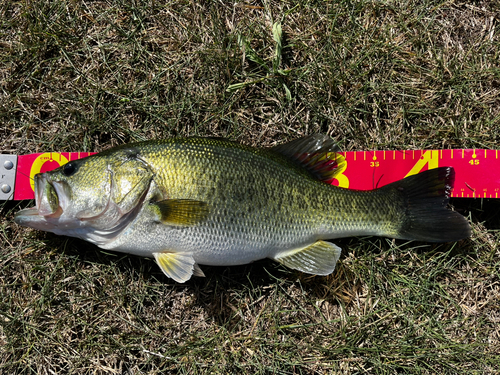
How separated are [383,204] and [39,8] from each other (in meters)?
3.46

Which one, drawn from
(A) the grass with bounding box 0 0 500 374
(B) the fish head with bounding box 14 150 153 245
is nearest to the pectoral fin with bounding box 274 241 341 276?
(A) the grass with bounding box 0 0 500 374

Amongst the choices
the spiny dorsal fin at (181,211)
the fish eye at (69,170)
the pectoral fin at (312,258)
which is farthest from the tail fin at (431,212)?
the fish eye at (69,170)

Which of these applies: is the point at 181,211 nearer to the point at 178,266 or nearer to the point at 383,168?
the point at 178,266

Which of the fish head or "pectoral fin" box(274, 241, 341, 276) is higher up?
the fish head

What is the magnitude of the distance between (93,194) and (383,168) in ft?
7.71

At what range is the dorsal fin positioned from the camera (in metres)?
2.97

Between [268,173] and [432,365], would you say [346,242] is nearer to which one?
[268,173]

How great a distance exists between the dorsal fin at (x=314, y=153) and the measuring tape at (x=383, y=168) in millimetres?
125

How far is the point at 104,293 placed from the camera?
304cm

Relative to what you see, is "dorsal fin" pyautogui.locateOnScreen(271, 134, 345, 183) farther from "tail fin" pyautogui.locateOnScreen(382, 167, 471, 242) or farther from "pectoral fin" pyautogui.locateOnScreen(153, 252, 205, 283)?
"pectoral fin" pyautogui.locateOnScreen(153, 252, 205, 283)

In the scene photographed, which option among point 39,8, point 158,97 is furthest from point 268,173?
point 39,8

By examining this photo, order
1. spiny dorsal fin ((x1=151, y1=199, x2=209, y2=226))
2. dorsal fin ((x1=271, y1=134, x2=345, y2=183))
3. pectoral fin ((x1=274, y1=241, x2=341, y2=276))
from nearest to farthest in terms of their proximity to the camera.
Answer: spiny dorsal fin ((x1=151, y1=199, x2=209, y2=226)) → pectoral fin ((x1=274, y1=241, x2=341, y2=276)) → dorsal fin ((x1=271, y1=134, x2=345, y2=183))

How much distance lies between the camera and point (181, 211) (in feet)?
8.30

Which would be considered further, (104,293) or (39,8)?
(39,8)
